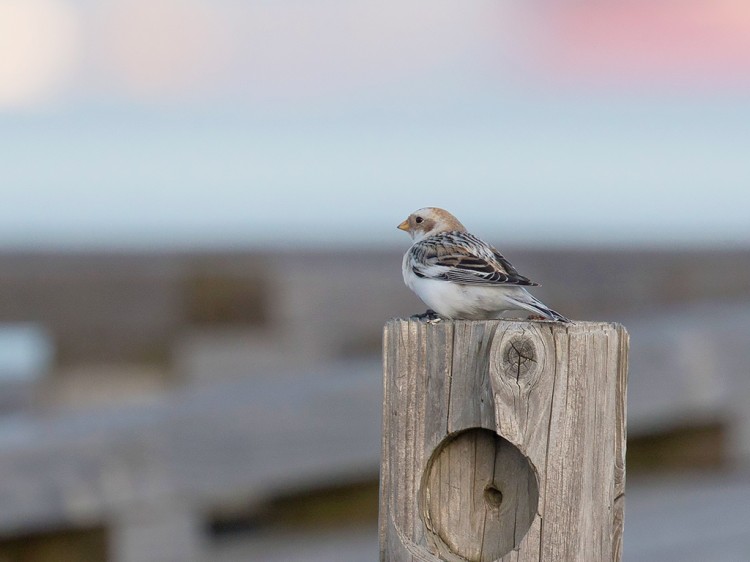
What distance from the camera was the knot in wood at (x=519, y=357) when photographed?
7.52ft

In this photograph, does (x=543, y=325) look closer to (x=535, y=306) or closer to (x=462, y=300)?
(x=535, y=306)

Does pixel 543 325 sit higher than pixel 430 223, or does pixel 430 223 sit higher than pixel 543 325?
pixel 430 223

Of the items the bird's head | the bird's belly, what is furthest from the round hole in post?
the bird's head

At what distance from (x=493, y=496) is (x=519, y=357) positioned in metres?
0.33

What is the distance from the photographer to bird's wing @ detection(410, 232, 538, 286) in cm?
316

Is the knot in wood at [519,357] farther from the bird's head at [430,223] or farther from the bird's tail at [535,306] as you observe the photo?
the bird's head at [430,223]

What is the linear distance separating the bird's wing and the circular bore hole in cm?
70

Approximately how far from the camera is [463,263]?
3.33m

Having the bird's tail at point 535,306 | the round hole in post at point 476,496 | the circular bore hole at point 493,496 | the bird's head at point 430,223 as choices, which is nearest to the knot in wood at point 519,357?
the round hole in post at point 476,496

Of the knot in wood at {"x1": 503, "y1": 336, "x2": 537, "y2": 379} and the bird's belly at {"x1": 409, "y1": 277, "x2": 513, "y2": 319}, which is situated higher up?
the bird's belly at {"x1": 409, "y1": 277, "x2": 513, "y2": 319}

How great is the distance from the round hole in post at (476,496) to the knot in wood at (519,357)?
0.57 feet

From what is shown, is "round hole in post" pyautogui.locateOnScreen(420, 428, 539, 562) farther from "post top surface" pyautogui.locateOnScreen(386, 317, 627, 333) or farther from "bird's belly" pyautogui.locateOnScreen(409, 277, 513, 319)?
"bird's belly" pyautogui.locateOnScreen(409, 277, 513, 319)

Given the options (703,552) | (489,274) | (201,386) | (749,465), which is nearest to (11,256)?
(201,386)

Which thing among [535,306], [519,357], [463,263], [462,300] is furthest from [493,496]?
[463,263]
